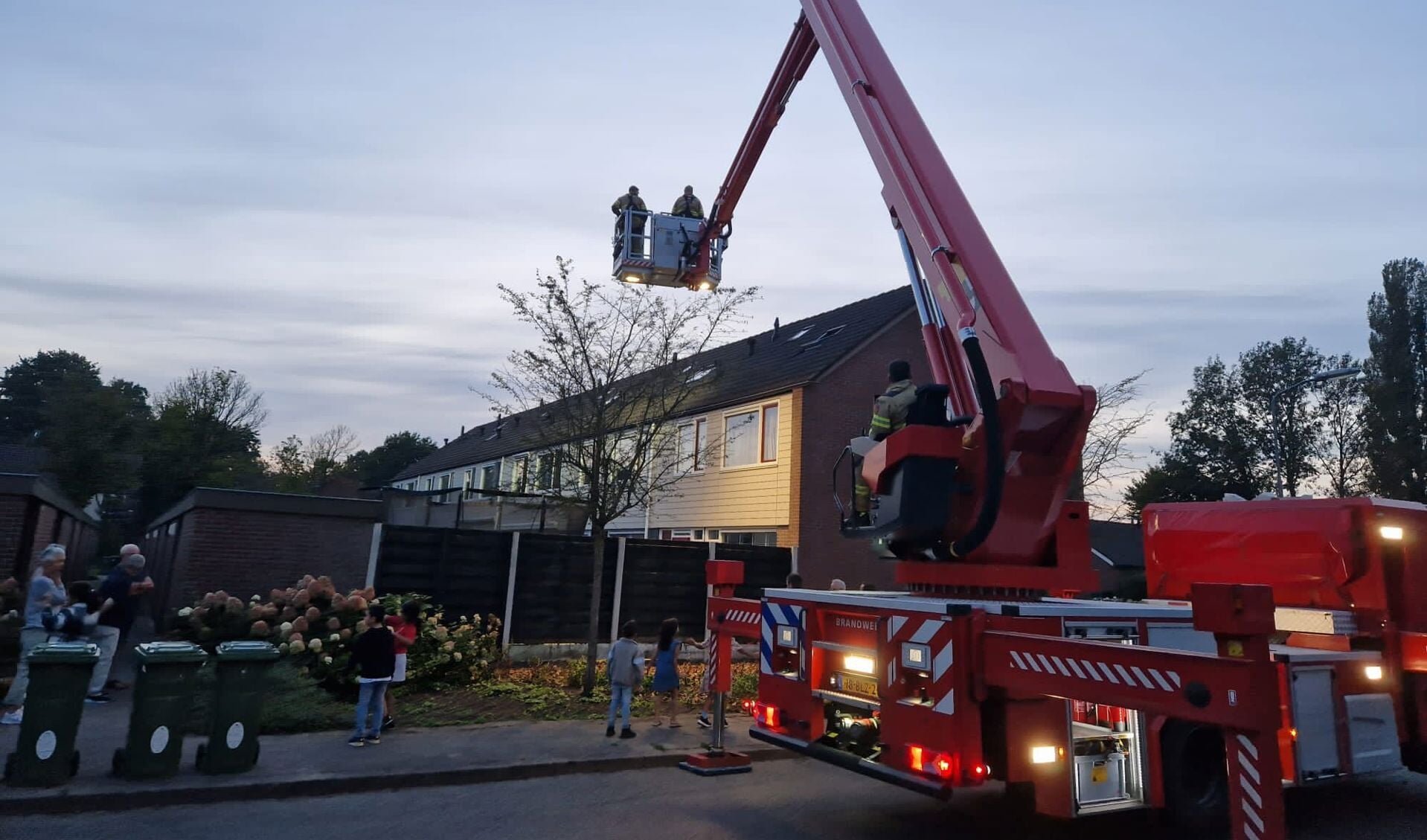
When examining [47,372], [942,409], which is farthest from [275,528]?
[47,372]

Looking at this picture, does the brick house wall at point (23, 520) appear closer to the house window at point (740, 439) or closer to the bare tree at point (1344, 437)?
the house window at point (740, 439)

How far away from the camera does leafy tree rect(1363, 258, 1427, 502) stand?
4097 centimetres

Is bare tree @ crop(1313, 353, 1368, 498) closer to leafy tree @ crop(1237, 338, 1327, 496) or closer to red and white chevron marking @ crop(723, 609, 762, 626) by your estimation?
leafy tree @ crop(1237, 338, 1327, 496)

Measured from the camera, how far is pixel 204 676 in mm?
9062

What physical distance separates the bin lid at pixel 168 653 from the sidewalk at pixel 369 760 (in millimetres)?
901

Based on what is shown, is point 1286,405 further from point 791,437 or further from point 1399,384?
point 791,437

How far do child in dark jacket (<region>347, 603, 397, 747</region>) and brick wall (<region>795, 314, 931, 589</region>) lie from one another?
34.7 feet

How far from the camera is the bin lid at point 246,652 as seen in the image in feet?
24.5

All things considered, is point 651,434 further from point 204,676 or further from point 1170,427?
point 1170,427

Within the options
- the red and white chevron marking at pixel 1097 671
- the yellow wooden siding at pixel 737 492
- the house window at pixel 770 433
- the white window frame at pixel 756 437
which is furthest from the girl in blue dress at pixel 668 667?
the house window at pixel 770 433

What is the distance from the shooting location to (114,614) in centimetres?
998

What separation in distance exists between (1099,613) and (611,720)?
5485 mm

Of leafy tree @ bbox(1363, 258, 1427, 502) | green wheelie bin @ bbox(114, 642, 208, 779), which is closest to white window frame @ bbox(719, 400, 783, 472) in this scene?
green wheelie bin @ bbox(114, 642, 208, 779)

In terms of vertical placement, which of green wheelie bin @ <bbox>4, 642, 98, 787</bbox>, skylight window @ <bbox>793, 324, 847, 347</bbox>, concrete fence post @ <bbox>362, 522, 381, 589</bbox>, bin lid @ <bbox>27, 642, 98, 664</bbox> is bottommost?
green wheelie bin @ <bbox>4, 642, 98, 787</bbox>
